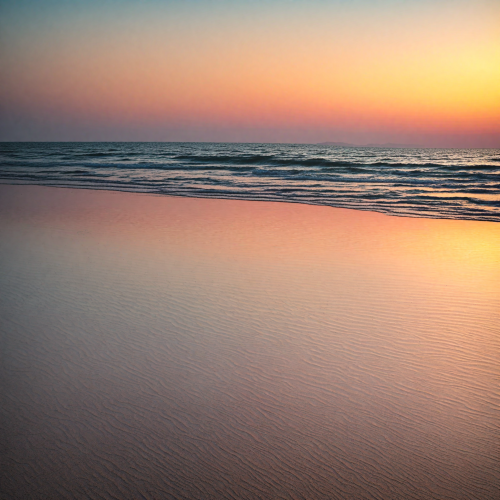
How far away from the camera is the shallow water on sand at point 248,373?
2.31m

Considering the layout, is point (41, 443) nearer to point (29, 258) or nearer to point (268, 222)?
point (29, 258)

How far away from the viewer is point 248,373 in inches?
126

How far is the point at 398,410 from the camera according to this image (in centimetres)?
279

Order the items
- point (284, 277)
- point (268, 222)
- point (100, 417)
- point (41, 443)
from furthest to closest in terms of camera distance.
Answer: point (268, 222) → point (284, 277) → point (100, 417) → point (41, 443)

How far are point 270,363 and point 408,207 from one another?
10.0 metres

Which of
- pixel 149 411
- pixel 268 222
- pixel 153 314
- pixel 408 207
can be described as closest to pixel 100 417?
pixel 149 411

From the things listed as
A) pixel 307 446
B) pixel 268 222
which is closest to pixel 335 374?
pixel 307 446

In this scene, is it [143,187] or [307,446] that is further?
[143,187]

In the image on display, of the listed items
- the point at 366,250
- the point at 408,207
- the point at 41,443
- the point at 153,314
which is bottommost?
the point at 41,443

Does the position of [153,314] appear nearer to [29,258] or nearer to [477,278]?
[29,258]

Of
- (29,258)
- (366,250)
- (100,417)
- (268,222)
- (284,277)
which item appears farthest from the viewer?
(268,222)

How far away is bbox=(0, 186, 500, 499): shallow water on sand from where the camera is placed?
2307mm

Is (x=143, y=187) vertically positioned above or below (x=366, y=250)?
above

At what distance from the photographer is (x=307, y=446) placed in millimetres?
2488
